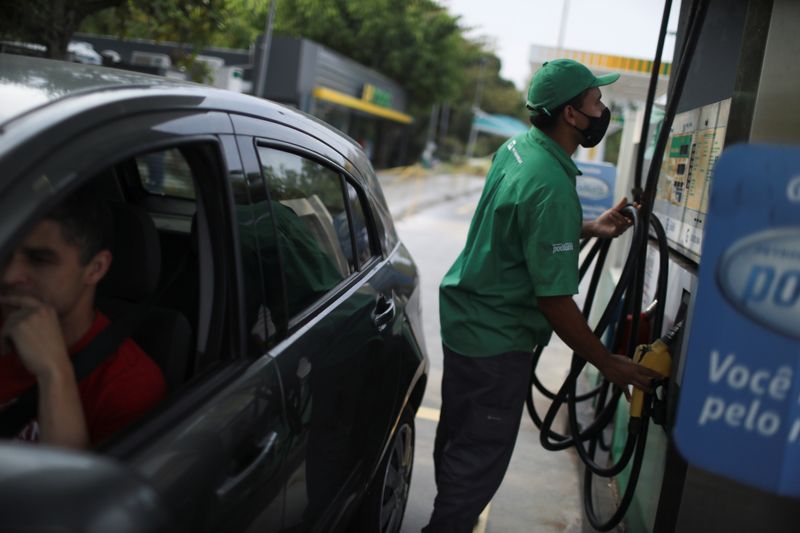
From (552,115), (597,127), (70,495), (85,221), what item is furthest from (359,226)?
(70,495)

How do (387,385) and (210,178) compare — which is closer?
(210,178)

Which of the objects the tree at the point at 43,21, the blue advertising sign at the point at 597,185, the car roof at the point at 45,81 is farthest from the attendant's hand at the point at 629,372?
the tree at the point at 43,21

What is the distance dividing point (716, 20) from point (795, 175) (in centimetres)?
174

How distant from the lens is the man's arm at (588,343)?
2.63m

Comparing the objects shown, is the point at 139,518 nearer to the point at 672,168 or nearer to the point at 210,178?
the point at 210,178

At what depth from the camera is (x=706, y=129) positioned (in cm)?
284

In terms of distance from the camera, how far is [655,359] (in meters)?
2.64

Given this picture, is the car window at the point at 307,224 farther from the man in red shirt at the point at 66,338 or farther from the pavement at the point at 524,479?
the pavement at the point at 524,479

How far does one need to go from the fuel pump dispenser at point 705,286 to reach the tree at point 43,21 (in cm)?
534

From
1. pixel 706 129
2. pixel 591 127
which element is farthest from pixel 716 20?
pixel 591 127

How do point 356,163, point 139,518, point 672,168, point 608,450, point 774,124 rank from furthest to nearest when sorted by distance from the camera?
point 608,450 → point 672,168 → point 356,163 → point 774,124 → point 139,518

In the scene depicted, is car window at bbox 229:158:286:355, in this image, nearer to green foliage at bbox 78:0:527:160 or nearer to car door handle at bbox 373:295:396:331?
car door handle at bbox 373:295:396:331

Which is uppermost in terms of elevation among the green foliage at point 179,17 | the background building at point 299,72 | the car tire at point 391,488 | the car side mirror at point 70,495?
the background building at point 299,72

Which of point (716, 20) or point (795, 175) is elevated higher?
point (716, 20)
